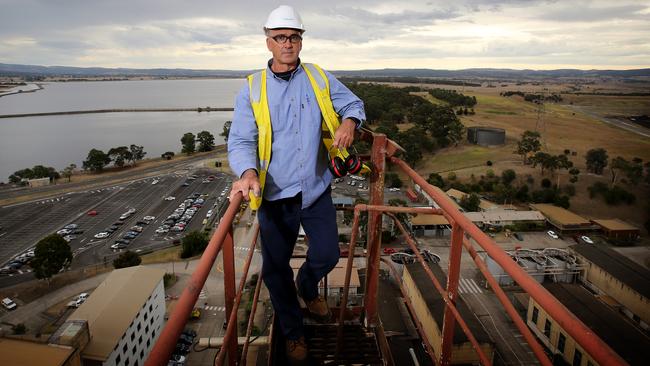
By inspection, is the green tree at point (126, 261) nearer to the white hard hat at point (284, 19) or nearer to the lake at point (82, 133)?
the white hard hat at point (284, 19)

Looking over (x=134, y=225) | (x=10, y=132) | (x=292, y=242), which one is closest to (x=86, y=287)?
(x=134, y=225)

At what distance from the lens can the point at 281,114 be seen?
213cm

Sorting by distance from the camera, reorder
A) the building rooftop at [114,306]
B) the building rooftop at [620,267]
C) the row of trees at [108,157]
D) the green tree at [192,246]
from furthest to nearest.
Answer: the row of trees at [108,157]
the green tree at [192,246]
the building rooftop at [620,267]
the building rooftop at [114,306]

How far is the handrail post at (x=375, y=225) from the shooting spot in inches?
101

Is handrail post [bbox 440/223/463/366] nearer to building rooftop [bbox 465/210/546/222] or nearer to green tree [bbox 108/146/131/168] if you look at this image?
building rooftop [bbox 465/210/546/222]

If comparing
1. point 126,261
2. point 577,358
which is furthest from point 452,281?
point 126,261

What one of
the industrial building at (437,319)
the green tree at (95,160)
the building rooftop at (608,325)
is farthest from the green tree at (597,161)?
the green tree at (95,160)

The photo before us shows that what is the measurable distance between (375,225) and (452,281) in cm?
91

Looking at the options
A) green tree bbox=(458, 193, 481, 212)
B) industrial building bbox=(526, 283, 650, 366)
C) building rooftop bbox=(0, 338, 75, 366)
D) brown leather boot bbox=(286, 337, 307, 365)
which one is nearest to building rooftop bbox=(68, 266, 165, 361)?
building rooftop bbox=(0, 338, 75, 366)

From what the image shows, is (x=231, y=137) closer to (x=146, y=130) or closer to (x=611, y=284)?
(x=611, y=284)

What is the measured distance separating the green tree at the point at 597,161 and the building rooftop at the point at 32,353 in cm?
2709

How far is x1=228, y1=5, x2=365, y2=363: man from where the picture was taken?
2.09 metres

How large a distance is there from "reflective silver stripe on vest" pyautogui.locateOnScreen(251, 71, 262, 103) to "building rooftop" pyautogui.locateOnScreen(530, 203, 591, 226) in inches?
803

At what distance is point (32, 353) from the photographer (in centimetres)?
759
